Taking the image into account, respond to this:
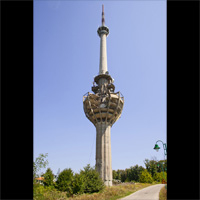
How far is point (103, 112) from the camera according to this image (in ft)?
132

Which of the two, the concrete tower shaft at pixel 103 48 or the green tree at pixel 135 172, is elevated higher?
the concrete tower shaft at pixel 103 48

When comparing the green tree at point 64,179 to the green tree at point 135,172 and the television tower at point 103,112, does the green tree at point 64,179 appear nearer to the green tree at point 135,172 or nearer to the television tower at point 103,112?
the television tower at point 103,112

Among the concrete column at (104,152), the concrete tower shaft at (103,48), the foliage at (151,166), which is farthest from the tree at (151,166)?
the concrete tower shaft at (103,48)

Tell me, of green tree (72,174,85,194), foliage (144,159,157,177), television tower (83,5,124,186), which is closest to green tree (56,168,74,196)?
television tower (83,5,124,186)

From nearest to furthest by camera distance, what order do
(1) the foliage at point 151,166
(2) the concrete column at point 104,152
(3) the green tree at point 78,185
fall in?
1. (3) the green tree at point 78,185
2. (2) the concrete column at point 104,152
3. (1) the foliage at point 151,166

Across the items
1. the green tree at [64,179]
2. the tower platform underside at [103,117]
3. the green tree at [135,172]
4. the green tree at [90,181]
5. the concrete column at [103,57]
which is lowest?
the green tree at [135,172]

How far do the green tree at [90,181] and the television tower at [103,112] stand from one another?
34.6 feet

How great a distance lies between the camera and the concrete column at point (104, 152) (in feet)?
116

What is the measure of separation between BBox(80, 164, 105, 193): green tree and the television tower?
34.6 ft

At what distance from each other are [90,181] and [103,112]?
61.1 ft
